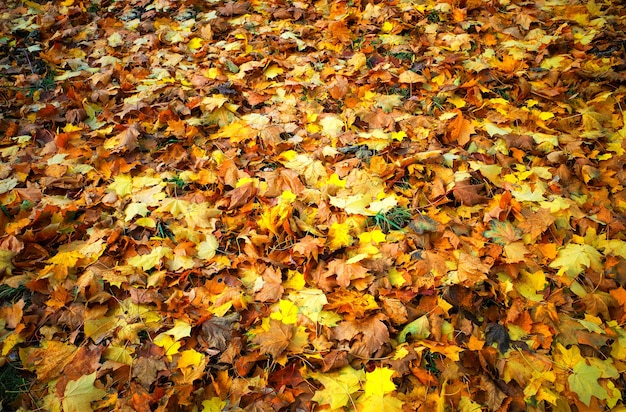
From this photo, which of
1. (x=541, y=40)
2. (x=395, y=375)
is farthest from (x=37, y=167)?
(x=541, y=40)

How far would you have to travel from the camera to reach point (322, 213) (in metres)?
2.32

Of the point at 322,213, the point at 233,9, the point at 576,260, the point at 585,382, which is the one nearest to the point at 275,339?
the point at 322,213

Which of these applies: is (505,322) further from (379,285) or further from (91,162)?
(91,162)

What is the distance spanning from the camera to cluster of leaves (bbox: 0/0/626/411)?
176 cm

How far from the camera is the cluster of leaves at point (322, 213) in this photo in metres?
1.76

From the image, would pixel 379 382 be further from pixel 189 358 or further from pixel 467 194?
pixel 467 194

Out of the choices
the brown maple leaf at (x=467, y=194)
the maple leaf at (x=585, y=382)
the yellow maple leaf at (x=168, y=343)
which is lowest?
the maple leaf at (x=585, y=382)

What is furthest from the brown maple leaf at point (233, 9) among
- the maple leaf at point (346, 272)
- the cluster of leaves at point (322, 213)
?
the maple leaf at point (346, 272)

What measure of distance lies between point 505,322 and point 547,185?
965mm

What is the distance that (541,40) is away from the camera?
132 inches

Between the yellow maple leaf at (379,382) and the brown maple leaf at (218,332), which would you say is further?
the brown maple leaf at (218,332)

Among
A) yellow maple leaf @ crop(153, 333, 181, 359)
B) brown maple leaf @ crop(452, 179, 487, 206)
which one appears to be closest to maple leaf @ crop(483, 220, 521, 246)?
brown maple leaf @ crop(452, 179, 487, 206)

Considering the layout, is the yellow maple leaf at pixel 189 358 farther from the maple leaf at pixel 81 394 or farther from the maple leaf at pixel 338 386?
the maple leaf at pixel 338 386

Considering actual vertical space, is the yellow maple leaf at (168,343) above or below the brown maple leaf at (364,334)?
below
